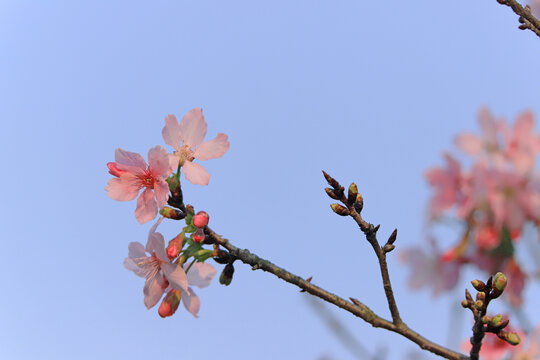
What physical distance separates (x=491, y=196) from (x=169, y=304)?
178 centimetres

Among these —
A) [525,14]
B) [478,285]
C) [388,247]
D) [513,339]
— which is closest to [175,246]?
[388,247]

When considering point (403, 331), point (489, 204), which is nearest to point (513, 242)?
point (489, 204)

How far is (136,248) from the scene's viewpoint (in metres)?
1.97

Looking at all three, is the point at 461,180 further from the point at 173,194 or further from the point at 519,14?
the point at 173,194

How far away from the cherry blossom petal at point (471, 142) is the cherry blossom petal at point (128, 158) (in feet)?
5.49

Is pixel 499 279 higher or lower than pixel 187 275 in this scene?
higher

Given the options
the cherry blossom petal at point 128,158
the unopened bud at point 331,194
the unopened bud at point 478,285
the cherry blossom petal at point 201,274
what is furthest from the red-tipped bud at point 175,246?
the unopened bud at point 478,285

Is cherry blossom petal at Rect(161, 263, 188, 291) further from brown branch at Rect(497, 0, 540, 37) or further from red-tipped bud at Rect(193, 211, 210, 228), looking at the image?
brown branch at Rect(497, 0, 540, 37)

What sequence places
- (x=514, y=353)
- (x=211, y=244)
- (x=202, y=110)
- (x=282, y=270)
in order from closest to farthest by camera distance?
(x=282, y=270)
(x=211, y=244)
(x=202, y=110)
(x=514, y=353)

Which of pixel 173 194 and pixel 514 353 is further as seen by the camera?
pixel 514 353

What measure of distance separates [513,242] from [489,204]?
Result: 12.1 inches

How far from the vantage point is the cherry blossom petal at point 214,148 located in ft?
6.85

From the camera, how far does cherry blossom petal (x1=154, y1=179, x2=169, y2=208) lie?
189 cm

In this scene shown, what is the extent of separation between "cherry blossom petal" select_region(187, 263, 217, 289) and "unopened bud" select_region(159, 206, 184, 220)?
8.0 inches
